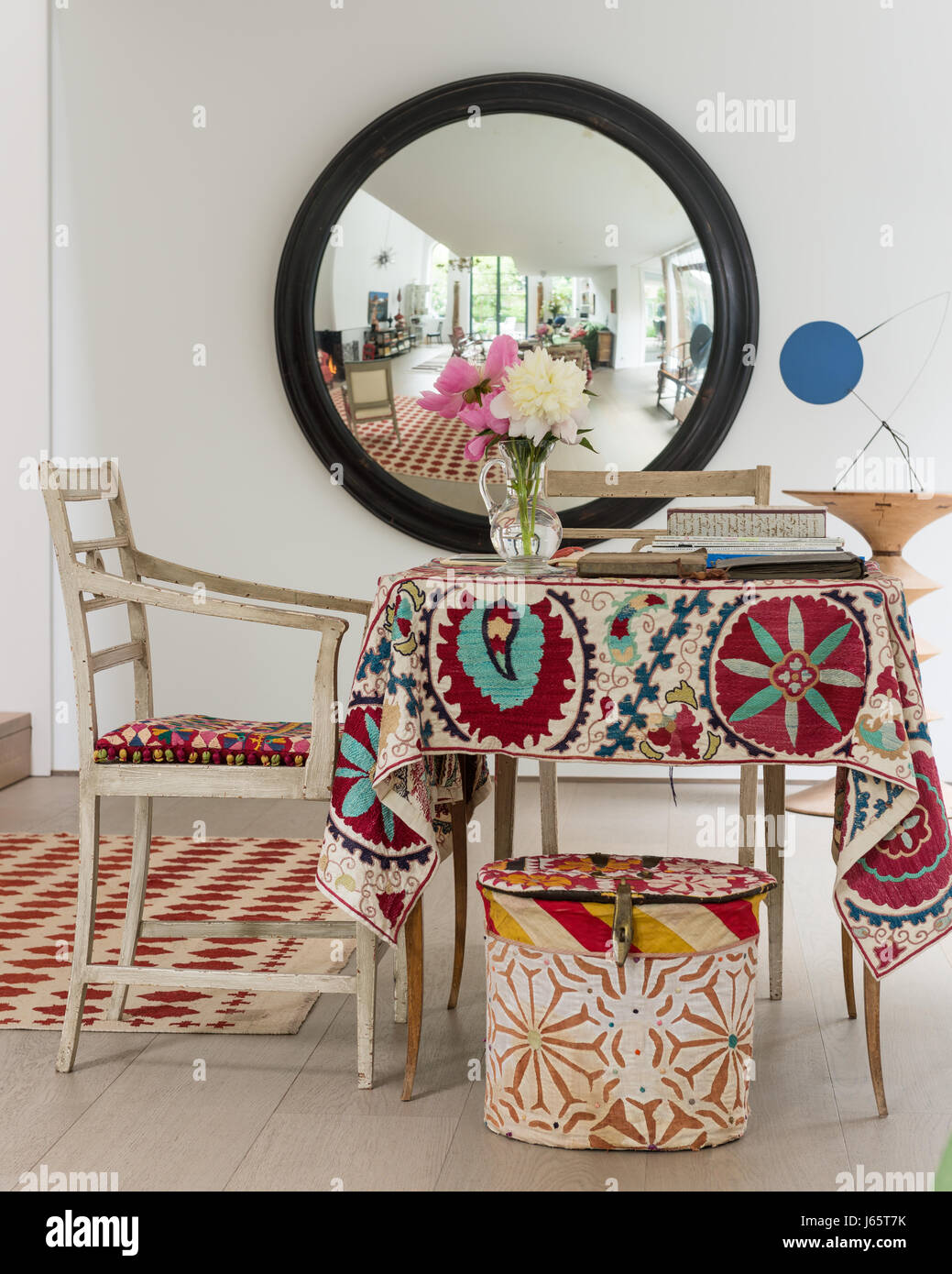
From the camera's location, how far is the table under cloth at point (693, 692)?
187cm

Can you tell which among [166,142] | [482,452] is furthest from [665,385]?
[482,452]

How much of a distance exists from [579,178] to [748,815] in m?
2.25

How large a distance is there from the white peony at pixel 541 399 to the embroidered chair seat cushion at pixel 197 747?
60 centimetres

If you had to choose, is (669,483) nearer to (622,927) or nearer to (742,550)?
(742,550)

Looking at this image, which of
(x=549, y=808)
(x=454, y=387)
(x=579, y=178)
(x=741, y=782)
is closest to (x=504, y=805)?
(x=549, y=808)

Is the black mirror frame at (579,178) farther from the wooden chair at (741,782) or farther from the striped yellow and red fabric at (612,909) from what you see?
the striped yellow and red fabric at (612,909)

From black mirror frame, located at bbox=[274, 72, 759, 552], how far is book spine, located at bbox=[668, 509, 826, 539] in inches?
76.0

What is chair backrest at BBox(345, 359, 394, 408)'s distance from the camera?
4.17m

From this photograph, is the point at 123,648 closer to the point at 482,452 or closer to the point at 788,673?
the point at 482,452

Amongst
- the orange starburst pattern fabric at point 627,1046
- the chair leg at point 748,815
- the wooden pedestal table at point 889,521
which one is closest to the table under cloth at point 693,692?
the orange starburst pattern fabric at point 627,1046

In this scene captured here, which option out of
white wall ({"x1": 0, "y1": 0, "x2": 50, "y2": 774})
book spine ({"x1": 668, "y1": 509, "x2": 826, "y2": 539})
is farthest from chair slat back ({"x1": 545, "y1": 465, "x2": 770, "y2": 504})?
white wall ({"x1": 0, "y1": 0, "x2": 50, "y2": 774})

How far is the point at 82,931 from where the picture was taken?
85.2 inches
